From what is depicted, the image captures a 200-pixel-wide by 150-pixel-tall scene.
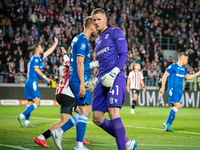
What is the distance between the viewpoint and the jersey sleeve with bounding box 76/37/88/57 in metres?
5.93

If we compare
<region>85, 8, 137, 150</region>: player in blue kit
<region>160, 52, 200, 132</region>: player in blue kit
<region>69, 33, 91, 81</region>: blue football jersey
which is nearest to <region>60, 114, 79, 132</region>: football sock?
<region>69, 33, 91, 81</region>: blue football jersey

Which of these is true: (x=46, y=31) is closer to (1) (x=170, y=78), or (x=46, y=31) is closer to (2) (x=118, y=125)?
(1) (x=170, y=78)

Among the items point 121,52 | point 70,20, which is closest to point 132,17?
point 70,20

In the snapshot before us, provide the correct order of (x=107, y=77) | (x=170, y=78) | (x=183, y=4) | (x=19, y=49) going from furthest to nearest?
(x=183, y=4) < (x=19, y=49) < (x=170, y=78) < (x=107, y=77)

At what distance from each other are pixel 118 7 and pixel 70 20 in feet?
16.6

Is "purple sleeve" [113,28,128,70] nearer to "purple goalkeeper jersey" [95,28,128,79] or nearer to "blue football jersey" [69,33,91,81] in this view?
"purple goalkeeper jersey" [95,28,128,79]

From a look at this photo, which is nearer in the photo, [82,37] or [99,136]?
[82,37]

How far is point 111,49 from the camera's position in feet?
17.4

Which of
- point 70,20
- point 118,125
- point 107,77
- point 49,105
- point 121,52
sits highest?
point 70,20

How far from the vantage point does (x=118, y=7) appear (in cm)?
2773

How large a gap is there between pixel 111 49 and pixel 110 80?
1.96 ft

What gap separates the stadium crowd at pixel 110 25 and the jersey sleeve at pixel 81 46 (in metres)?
14.1

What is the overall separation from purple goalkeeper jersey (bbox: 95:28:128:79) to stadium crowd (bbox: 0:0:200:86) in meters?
14.8

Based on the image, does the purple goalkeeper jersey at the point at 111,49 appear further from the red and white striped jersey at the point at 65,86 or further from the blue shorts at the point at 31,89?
the blue shorts at the point at 31,89
